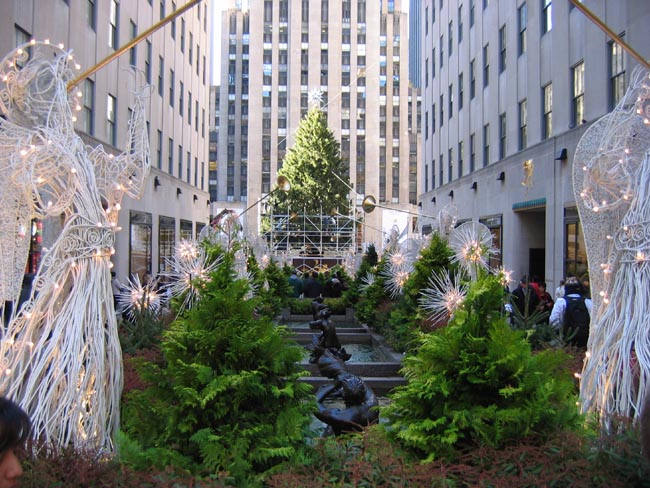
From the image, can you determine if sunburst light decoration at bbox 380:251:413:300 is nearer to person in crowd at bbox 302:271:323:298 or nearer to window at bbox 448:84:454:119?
person in crowd at bbox 302:271:323:298

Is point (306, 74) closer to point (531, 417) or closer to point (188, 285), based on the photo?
point (188, 285)

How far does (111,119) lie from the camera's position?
917 inches

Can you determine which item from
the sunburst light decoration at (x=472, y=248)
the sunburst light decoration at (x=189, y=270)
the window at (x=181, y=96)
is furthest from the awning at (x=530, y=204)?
the window at (x=181, y=96)

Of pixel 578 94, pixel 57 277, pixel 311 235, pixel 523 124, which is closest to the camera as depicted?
pixel 57 277

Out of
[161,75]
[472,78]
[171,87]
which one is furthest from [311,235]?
[472,78]

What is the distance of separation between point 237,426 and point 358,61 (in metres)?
77.0

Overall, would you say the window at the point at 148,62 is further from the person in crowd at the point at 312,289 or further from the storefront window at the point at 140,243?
the person in crowd at the point at 312,289

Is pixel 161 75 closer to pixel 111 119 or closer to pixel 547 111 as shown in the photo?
pixel 111 119

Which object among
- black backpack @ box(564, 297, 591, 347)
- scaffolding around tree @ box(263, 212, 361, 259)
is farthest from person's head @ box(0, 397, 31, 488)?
scaffolding around tree @ box(263, 212, 361, 259)

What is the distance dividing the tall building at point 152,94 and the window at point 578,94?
13105mm

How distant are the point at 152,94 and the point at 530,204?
604 inches

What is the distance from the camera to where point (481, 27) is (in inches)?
1120

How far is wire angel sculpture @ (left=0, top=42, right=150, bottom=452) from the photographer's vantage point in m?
5.30

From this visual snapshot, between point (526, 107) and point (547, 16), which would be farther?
point (526, 107)
